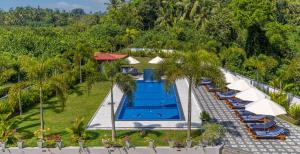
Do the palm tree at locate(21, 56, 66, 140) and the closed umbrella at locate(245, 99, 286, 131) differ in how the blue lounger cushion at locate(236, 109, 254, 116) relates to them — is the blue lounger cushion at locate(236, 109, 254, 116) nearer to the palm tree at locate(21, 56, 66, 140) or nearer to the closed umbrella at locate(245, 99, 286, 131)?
the closed umbrella at locate(245, 99, 286, 131)

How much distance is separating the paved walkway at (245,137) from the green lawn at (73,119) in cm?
196

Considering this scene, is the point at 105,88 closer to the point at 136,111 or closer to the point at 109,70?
the point at 136,111

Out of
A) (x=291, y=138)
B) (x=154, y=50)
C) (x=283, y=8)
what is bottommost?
(x=291, y=138)

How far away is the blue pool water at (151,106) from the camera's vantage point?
71.7ft

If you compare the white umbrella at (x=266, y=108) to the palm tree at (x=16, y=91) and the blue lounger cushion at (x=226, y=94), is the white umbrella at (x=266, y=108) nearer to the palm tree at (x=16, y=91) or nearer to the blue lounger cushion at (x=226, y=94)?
the blue lounger cushion at (x=226, y=94)

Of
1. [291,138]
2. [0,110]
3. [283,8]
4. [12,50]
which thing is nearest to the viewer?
[291,138]

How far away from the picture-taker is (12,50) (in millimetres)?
40719

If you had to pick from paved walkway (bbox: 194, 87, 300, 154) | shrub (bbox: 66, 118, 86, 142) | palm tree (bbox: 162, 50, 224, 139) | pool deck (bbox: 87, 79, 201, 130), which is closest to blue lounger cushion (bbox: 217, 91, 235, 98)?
paved walkway (bbox: 194, 87, 300, 154)

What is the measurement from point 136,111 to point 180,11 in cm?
4523

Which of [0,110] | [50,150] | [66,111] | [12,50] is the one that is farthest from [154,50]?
[50,150]

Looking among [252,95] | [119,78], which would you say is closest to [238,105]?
[252,95]

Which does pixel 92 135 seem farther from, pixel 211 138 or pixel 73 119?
pixel 211 138

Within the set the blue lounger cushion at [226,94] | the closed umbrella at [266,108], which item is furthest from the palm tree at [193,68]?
the blue lounger cushion at [226,94]

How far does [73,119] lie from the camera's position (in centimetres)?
2109
